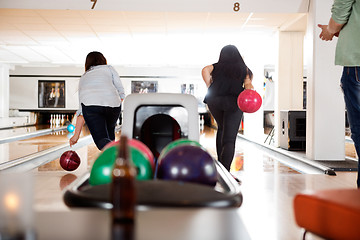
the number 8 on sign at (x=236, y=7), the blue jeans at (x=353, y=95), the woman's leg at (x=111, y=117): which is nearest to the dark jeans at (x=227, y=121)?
the woman's leg at (x=111, y=117)

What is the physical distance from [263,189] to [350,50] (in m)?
1.38

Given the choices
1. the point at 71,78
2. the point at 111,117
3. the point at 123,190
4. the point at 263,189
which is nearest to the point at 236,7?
the point at 111,117

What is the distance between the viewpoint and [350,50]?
7.02 ft

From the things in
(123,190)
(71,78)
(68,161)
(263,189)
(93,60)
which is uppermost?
(71,78)

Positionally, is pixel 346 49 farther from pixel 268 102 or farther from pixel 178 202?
pixel 268 102

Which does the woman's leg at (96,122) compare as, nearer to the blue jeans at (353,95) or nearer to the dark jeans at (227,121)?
the dark jeans at (227,121)

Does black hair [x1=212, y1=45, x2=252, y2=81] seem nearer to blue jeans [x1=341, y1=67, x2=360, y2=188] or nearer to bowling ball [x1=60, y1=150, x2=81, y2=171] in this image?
blue jeans [x1=341, y1=67, x2=360, y2=188]

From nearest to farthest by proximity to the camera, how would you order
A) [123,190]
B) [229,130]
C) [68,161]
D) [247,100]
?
[123,190], [247,100], [229,130], [68,161]

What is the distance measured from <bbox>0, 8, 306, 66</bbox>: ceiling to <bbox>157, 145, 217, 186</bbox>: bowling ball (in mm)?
4932

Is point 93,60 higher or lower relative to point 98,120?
higher

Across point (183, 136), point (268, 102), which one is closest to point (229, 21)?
point (183, 136)

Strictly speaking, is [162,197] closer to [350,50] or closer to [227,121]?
[350,50]

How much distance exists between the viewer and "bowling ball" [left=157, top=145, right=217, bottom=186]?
1368 millimetres

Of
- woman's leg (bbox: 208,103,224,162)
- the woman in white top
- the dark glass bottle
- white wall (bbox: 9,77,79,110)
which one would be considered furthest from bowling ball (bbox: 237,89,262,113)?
white wall (bbox: 9,77,79,110)
